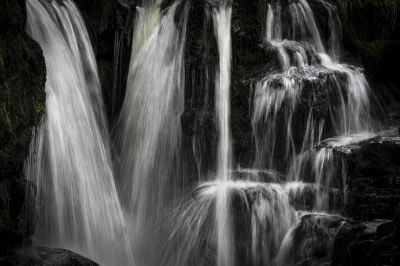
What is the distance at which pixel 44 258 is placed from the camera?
743cm

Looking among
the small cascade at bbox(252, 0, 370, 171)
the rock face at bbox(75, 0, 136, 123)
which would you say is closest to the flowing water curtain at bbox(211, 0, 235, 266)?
the small cascade at bbox(252, 0, 370, 171)

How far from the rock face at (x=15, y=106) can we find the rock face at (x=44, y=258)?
390mm

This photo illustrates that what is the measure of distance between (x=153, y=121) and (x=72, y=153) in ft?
8.25

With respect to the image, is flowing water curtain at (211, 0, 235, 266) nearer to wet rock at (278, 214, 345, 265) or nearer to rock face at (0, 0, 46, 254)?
wet rock at (278, 214, 345, 265)

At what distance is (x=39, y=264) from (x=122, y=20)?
697cm

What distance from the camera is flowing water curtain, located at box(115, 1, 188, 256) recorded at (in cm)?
1136

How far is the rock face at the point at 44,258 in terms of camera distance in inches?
285

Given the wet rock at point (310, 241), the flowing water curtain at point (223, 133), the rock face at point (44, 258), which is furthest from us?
the flowing water curtain at point (223, 133)

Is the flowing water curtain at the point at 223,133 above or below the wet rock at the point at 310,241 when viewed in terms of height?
above

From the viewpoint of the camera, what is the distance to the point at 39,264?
7230 mm

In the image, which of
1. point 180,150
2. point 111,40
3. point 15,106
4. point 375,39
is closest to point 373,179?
point 180,150

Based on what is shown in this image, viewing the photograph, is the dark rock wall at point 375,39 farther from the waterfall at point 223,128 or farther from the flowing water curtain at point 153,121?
the flowing water curtain at point 153,121

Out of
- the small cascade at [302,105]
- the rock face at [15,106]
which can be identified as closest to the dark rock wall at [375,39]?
the small cascade at [302,105]

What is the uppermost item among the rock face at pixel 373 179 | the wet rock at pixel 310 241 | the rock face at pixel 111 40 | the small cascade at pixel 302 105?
the rock face at pixel 111 40
